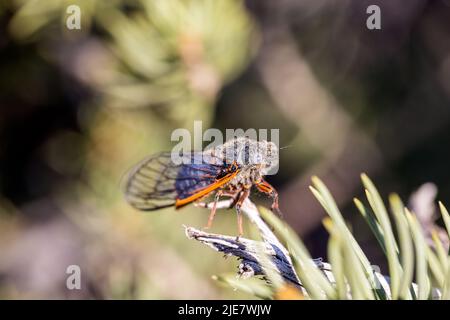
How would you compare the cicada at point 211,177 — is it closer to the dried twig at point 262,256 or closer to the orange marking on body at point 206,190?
the orange marking on body at point 206,190

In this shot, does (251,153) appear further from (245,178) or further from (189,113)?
(189,113)

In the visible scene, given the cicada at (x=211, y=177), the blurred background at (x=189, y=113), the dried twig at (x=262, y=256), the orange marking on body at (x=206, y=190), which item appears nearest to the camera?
the dried twig at (x=262, y=256)

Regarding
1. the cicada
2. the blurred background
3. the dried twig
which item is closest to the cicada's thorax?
the cicada

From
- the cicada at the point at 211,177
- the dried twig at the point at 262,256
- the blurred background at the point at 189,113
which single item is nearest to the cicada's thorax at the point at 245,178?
the cicada at the point at 211,177

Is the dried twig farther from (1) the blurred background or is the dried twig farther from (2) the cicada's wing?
(1) the blurred background

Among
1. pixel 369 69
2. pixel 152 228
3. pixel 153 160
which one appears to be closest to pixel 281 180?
pixel 369 69

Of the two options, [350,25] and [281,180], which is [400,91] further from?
[281,180]

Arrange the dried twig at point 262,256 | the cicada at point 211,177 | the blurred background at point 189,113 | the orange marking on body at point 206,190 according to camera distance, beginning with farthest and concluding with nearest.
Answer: the blurred background at point 189,113, the cicada at point 211,177, the orange marking on body at point 206,190, the dried twig at point 262,256
